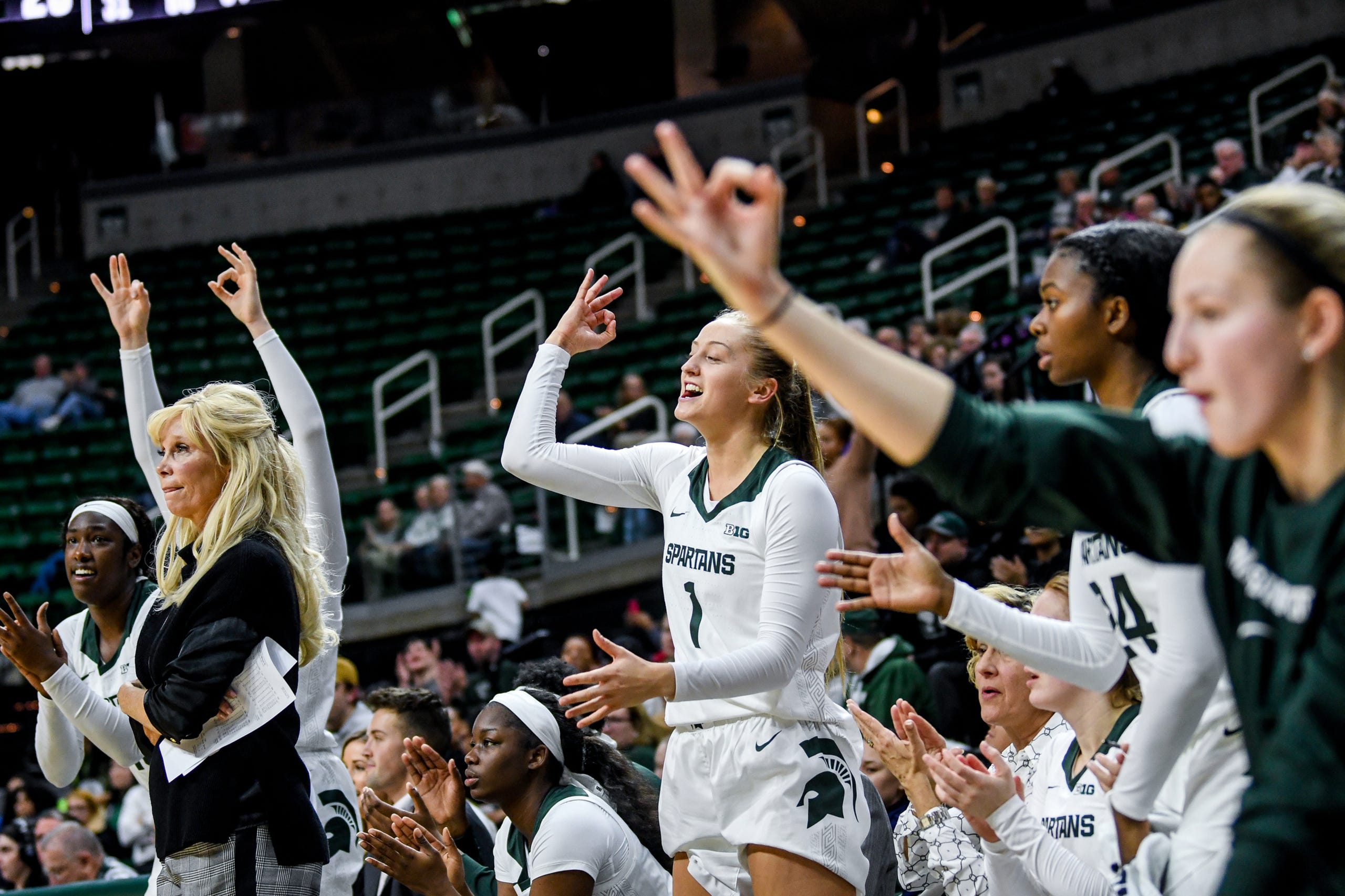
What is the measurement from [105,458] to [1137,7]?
12.2 meters

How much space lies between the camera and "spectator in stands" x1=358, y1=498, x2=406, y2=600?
10672 mm

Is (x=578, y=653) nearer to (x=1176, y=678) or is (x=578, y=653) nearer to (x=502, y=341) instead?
(x=1176, y=678)

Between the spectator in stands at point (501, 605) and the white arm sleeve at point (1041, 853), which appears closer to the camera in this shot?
the white arm sleeve at point (1041, 853)

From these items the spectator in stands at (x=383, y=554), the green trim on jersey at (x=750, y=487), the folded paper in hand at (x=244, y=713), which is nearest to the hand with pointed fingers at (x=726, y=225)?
the green trim on jersey at (x=750, y=487)

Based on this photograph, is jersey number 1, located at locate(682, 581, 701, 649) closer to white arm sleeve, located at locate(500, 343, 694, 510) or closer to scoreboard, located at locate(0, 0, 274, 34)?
white arm sleeve, located at locate(500, 343, 694, 510)

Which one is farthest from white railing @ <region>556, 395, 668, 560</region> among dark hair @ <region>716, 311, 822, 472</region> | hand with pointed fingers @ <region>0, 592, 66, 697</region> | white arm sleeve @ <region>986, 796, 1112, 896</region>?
white arm sleeve @ <region>986, 796, 1112, 896</region>

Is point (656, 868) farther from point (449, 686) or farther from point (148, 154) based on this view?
point (148, 154)

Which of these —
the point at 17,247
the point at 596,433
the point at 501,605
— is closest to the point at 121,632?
the point at 501,605

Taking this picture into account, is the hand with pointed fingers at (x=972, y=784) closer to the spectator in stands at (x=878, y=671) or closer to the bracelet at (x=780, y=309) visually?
the bracelet at (x=780, y=309)

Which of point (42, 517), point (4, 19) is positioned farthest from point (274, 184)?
point (42, 517)

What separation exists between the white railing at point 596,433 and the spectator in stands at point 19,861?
4.17 m

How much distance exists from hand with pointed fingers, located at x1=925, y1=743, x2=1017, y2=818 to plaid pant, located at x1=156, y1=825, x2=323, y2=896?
146cm

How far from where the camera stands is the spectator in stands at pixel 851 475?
287 inches

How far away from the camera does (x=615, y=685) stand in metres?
2.55
